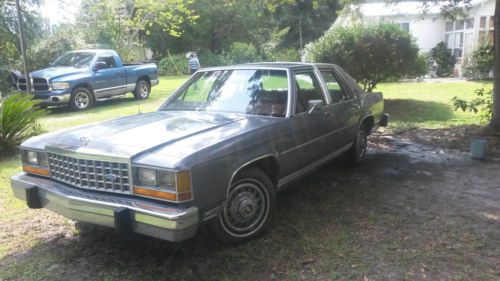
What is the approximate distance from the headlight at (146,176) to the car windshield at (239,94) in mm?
1541

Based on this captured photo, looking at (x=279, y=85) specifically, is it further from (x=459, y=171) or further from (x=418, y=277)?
(x=459, y=171)

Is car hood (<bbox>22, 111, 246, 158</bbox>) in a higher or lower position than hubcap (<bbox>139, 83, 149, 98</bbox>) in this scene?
higher

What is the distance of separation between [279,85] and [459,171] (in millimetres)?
3158

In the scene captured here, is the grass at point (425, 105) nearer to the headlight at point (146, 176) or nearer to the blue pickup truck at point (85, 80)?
the headlight at point (146, 176)

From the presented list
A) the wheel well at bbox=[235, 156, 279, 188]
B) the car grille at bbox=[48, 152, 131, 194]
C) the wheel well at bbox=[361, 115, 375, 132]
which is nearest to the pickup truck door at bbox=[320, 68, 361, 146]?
the wheel well at bbox=[361, 115, 375, 132]

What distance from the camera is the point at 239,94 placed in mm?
4754

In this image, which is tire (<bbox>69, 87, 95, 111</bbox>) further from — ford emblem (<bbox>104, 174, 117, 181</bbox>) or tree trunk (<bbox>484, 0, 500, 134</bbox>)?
tree trunk (<bbox>484, 0, 500, 134</bbox>)

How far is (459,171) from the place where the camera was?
20.1 ft

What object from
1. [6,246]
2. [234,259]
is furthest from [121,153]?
[6,246]

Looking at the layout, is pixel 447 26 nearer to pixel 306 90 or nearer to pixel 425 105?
pixel 425 105

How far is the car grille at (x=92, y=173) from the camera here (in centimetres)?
335

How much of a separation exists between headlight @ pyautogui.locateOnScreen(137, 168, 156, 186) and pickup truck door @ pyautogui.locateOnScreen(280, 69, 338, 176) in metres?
1.47

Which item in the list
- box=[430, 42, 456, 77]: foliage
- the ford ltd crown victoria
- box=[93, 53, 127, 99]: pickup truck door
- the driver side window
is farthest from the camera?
box=[430, 42, 456, 77]: foliage

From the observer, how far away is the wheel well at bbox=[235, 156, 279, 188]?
13.4 feet
